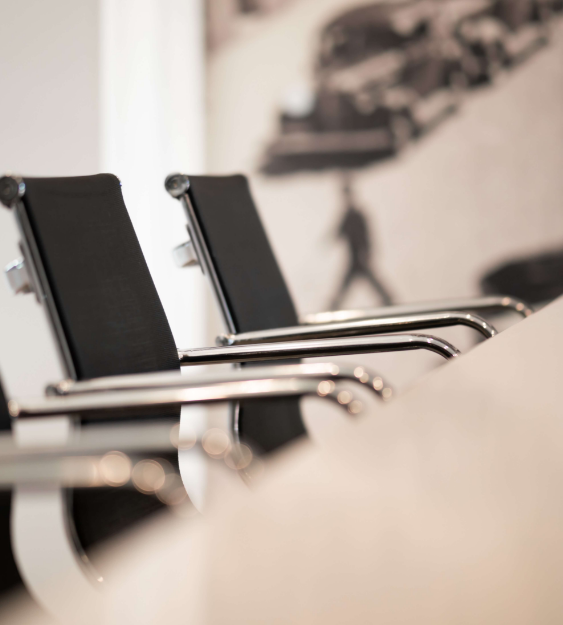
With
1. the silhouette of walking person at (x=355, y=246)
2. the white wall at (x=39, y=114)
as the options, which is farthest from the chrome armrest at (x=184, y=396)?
the silhouette of walking person at (x=355, y=246)

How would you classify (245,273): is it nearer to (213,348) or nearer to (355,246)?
(213,348)

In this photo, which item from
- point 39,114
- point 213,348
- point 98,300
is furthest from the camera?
point 39,114

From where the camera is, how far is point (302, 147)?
12.1ft

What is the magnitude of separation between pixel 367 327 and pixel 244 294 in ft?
0.83

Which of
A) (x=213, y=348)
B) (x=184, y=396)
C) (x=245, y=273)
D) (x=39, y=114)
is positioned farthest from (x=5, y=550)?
(x=39, y=114)

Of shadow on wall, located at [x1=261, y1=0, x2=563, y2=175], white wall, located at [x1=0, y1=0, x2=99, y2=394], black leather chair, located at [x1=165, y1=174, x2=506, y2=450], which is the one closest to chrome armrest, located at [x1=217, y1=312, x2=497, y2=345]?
black leather chair, located at [x1=165, y1=174, x2=506, y2=450]

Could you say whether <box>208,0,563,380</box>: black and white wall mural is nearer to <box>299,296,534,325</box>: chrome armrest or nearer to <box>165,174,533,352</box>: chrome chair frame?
<box>299,296,534,325</box>: chrome armrest

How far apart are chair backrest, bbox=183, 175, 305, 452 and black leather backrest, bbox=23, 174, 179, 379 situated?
0.21m

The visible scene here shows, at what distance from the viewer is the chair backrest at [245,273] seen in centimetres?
137

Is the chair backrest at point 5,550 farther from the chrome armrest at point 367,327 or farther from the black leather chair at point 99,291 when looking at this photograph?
the chrome armrest at point 367,327

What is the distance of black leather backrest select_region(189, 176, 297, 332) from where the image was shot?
1.40 m

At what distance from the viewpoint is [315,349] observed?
1.11 meters

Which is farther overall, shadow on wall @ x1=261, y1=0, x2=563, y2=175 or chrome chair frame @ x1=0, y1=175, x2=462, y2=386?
shadow on wall @ x1=261, y1=0, x2=563, y2=175

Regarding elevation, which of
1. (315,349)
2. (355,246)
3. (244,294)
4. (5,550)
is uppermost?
(355,246)
